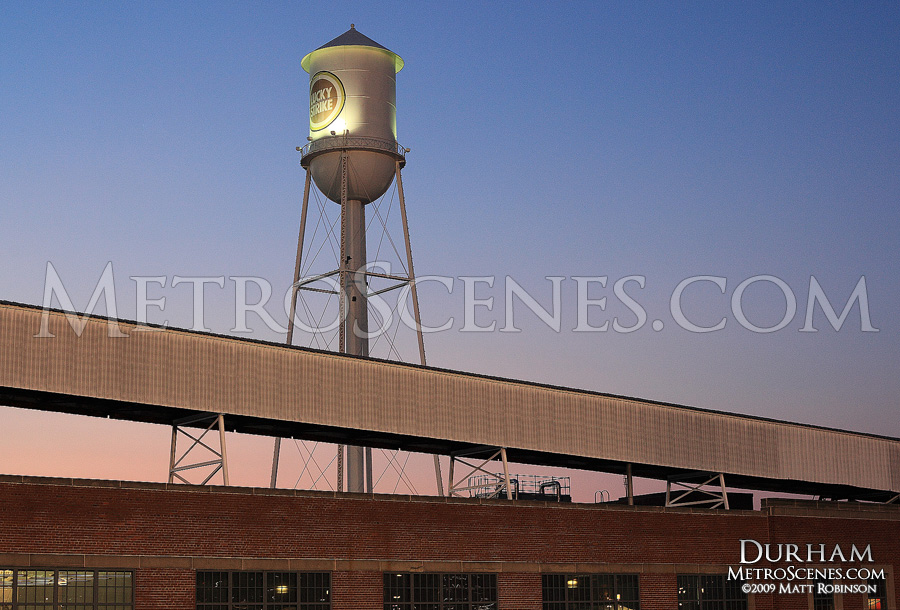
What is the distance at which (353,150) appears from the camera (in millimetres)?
50875

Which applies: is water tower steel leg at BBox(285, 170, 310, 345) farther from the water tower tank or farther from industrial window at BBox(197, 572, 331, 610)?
industrial window at BBox(197, 572, 331, 610)

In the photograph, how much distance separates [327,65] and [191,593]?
26.9m

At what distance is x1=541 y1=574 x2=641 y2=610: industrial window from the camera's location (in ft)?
125

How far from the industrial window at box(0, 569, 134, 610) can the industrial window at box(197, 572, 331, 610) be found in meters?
2.10

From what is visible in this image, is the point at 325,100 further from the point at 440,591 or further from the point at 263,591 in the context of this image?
the point at 263,591

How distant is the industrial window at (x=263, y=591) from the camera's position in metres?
31.6

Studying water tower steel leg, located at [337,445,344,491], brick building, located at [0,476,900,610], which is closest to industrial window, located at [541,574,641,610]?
brick building, located at [0,476,900,610]

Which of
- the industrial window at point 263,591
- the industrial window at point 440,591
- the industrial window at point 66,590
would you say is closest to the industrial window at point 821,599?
the industrial window at point 440,591

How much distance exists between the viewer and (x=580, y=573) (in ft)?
127

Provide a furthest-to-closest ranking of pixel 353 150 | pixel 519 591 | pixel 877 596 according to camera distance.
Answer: pixel 353 150 < pixel 877 596 < pixel 519 591

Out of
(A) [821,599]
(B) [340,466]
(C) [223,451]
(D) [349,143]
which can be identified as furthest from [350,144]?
(A) [821,599]

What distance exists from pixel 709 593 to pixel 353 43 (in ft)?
85.5

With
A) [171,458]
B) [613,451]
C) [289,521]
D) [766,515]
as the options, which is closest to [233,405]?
[171,458]

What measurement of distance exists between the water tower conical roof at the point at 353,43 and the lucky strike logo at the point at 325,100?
3.96 feet
